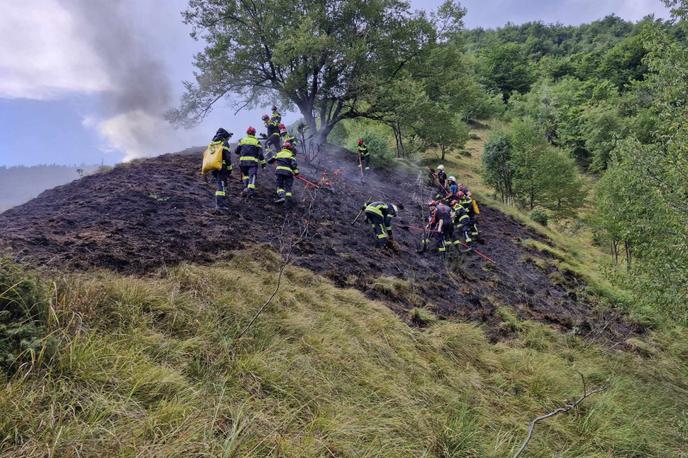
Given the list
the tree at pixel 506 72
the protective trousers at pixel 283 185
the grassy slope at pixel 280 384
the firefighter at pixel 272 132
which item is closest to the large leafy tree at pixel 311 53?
the firefighter at pixel 272 132

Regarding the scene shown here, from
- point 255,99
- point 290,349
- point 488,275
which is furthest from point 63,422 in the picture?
point 255,99

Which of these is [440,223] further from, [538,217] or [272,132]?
[538,217]

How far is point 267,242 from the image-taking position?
768 centimetres

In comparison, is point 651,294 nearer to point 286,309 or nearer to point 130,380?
point 286,309

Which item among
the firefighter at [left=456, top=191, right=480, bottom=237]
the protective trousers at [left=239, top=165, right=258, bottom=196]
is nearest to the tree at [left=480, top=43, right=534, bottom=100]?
the firefighter at [left=456, top=191, right=480, bottom=237]

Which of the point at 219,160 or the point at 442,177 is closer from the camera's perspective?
the point at 219,160

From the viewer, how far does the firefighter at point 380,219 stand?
33.5ft

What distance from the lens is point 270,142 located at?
45.9 ft

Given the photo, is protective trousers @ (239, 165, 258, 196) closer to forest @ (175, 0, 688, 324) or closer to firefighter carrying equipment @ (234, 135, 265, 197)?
firefighter carrying equipment @ (234, 135, 265, 197)

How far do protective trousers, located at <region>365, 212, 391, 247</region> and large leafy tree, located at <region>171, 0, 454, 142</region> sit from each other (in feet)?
34.2

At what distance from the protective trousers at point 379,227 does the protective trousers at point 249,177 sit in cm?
336

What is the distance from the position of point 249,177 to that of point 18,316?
7.60 metres

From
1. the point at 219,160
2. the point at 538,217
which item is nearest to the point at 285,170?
the point at 219,160

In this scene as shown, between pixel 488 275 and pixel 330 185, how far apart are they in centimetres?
639
